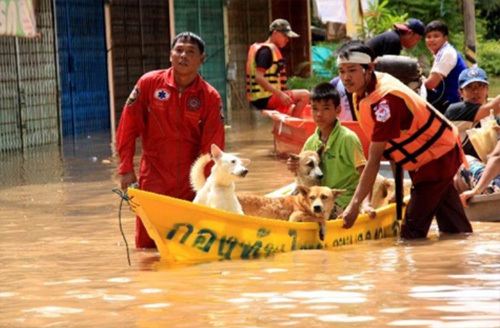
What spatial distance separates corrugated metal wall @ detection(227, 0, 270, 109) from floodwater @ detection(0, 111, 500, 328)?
15.3 m

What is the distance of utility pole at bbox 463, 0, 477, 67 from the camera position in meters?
22.5

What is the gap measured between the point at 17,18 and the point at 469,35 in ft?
29.8

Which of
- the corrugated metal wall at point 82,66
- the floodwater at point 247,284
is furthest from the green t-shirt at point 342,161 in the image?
the corrugated metal wall at point 82,66

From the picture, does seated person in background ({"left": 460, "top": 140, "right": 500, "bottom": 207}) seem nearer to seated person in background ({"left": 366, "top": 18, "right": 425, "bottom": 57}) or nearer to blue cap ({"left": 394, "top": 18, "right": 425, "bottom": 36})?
seated person in background ({"left": 366, "top": 18, "right": 425, "bottom": 57})

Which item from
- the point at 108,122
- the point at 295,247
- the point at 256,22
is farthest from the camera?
the point at 256,22

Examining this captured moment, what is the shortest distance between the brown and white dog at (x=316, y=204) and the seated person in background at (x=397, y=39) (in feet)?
13.8

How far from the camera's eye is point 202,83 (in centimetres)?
865

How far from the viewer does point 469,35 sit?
75.7ft

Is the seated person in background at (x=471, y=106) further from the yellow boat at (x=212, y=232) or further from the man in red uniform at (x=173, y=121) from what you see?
the man in red uniform at (x=173, y=121)

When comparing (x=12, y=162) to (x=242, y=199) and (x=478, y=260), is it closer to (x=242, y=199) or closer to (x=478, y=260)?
(x=242, y=199)

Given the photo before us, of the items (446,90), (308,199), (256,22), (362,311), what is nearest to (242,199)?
(308,199)

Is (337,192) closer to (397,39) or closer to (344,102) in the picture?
(344,102)

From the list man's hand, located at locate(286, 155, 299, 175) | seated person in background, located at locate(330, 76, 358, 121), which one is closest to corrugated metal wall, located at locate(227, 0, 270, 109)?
seated person in background, located at locate(330, 76, 358, 121)

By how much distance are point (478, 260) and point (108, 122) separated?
14.5 metres
